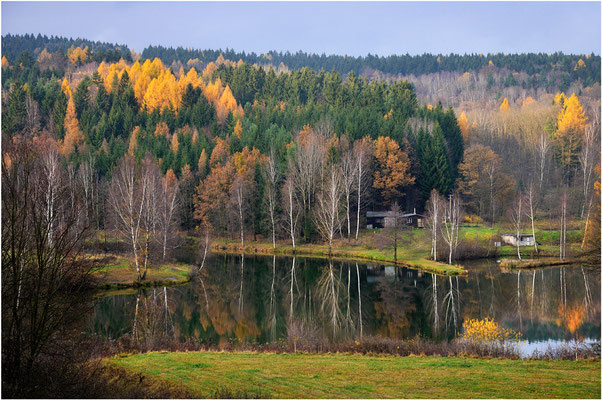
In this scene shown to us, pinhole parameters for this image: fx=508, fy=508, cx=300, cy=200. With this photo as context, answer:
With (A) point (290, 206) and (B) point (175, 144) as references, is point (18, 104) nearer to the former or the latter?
(B) point (175, 144)

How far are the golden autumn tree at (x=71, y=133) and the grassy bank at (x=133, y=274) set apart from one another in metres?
40.9

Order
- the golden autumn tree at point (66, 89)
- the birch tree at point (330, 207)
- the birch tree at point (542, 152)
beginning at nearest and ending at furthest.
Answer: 1. the birch tree at point (330, 207)
2. the birch tree at point (542, 152)
3. the golden autumn tree at point (66, 89)

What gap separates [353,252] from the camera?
49.1m

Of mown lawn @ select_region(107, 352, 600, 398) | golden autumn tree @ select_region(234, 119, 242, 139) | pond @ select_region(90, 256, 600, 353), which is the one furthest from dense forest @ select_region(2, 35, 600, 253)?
mown lawn @ select_region(107, 352, 600, 398)

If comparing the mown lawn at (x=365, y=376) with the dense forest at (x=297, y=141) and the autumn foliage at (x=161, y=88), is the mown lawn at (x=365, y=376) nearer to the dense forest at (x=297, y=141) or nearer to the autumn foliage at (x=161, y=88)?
the dense forest at (x=297, y=141)

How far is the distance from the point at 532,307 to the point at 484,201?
34470mm

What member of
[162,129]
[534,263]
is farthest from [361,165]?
[162,129]

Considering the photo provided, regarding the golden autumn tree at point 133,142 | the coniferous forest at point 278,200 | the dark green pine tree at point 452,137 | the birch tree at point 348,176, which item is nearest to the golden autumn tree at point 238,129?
the coniferous forest at point 278,200

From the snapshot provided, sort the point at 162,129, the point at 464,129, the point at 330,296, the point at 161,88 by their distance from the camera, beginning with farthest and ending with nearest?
the point at 161,88 → the point at 162,129 → the point at 464,129 → the point at 330,296

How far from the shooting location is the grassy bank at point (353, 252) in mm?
41416

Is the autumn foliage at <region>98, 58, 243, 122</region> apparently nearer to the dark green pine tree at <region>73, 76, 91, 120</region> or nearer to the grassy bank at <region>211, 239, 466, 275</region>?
the dark green pine tree at <region>73, 76, 91, 120</region>

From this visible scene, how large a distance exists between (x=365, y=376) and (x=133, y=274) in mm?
24664

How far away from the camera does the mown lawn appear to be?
1213cm

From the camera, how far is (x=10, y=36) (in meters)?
161
